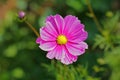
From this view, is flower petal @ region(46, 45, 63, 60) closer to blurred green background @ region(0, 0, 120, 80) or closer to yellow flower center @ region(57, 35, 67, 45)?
yellow flower center @ region(57, 35, 67, 45)

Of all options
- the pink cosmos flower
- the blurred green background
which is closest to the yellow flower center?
the pink cosmos flower

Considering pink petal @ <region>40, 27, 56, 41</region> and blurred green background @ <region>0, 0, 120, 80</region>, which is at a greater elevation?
pink petal @ <region>40, 27, 56, 41</region>

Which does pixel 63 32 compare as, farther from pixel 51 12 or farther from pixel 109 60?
pixel 51 12

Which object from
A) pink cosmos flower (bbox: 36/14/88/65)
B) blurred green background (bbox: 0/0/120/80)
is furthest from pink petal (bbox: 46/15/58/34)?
blurred green background (bbox: 0/0/120/80)

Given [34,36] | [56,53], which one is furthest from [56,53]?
[34,36]

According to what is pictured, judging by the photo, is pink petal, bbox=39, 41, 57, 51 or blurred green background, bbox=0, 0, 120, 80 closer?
pink petal, bbox=39, 41, 57, 51

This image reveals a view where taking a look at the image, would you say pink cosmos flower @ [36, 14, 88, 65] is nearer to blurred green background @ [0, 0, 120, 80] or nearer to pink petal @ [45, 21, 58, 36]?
pink petal @ [45, 21, 58, 36]

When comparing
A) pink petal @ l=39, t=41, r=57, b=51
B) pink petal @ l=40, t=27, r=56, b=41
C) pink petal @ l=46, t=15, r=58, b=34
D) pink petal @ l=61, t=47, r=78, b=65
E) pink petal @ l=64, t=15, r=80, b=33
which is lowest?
pink petal @ l=61, t=47, r=78, b=65

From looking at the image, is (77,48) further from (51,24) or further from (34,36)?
(34,36)
